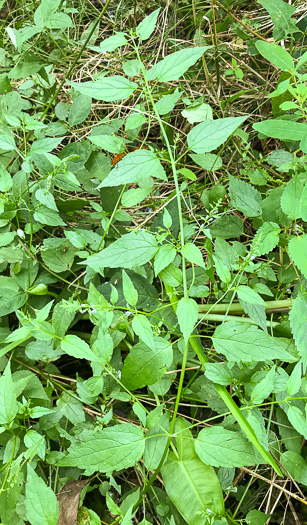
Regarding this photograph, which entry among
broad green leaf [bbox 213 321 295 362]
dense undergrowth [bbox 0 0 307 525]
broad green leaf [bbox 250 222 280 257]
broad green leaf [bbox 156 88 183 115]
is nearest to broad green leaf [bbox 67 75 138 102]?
dense undergrowth [bbox 0 0 307 525]

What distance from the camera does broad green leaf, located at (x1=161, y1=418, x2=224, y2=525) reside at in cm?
104

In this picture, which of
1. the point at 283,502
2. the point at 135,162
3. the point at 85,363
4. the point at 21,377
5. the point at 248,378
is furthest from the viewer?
the point at 85,363

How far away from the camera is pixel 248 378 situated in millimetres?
1109

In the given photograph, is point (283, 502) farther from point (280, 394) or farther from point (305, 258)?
point (305, 258)

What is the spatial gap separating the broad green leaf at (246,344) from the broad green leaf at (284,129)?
502mm

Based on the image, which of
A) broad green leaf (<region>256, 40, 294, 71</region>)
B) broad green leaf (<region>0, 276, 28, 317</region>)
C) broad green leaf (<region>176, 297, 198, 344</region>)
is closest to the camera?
broad green leaf (<region>176, 297, 198, 344</region>)

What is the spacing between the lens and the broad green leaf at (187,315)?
84 centimetres

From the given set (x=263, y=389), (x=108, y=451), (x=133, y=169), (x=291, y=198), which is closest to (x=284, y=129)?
(x=291, y=198)

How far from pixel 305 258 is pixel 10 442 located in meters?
0.98

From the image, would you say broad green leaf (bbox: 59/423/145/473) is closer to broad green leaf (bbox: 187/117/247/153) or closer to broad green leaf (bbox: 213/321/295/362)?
broad green leaf (bbox: 213/321/295/362)

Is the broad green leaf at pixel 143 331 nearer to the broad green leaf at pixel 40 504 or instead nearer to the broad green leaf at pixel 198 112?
the broad green leaf at pixel 40 504

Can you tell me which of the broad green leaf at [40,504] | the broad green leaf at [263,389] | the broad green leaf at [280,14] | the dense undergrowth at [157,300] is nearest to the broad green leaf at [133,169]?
the dense undergrowth at [157,300]

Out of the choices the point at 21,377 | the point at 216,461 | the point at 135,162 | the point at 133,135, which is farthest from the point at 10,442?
the point at 133,135

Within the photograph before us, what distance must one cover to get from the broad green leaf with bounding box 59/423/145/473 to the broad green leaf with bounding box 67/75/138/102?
31.4 inches
